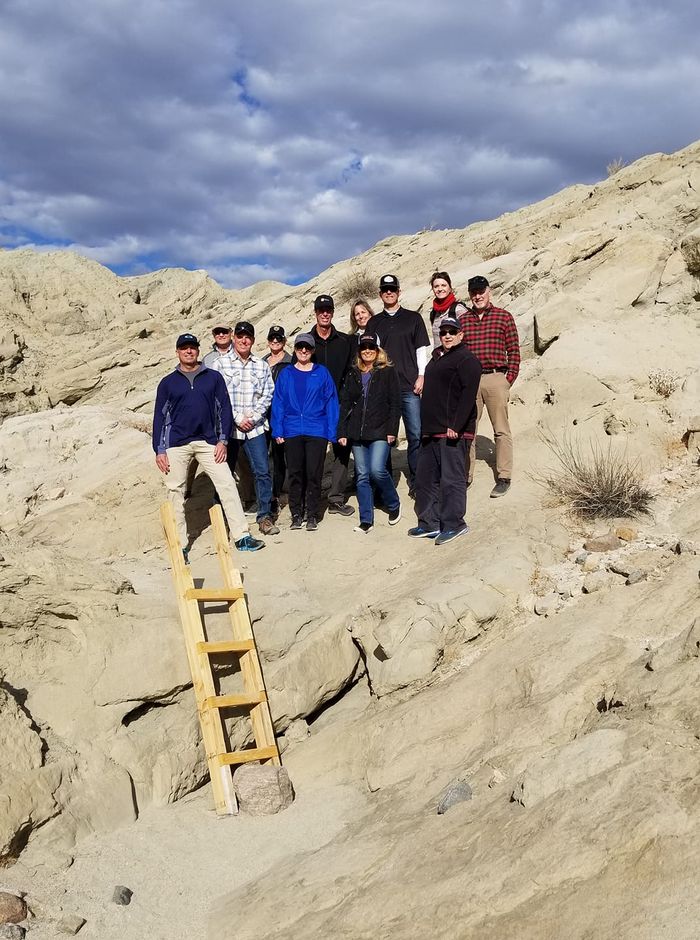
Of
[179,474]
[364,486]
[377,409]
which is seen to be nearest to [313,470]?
[364,486]

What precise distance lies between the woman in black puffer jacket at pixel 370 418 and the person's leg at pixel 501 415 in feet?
3.47

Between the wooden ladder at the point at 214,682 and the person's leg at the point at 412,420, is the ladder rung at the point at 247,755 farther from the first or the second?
the person's leg at the point at 412,420

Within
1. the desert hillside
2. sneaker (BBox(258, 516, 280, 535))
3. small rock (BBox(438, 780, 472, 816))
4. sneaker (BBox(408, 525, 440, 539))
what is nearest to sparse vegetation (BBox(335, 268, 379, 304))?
the desert hillside

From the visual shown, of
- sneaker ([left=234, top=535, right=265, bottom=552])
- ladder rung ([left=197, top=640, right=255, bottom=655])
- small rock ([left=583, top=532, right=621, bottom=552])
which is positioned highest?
sneaker ([left=234, top=535, right=265, bottom=552])

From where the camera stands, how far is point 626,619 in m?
5.38

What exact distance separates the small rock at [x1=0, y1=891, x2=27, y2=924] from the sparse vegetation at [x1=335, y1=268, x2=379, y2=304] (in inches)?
628

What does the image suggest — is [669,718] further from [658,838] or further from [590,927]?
[590,927]

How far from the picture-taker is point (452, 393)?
723cm

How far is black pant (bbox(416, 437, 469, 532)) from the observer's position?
7219 mm

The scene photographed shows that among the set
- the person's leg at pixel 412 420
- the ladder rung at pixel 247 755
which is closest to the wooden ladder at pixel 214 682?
the ladder rung at pixel 247 755

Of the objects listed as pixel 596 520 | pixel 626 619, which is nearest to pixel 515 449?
pixel 596 520

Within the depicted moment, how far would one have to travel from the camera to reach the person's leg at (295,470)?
25.3 ft

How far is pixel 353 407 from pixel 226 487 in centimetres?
155

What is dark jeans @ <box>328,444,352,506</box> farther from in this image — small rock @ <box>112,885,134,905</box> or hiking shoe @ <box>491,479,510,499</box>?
small rock @ <box>112,885,134,905</box>
